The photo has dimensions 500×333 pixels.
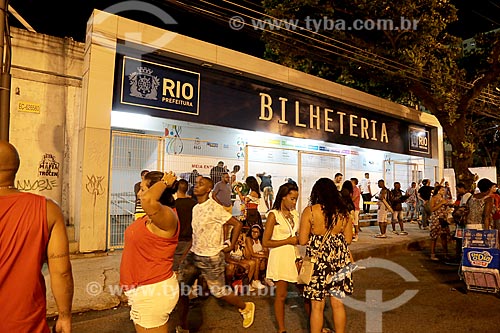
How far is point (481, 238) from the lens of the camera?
5.91m

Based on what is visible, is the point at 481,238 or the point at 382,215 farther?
the point at 382,215

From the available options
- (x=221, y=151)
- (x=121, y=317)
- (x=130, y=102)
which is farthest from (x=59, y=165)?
(x=121, y=317)

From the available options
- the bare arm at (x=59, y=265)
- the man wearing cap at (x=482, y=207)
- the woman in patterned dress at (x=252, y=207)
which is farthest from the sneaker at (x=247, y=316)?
the man wearing cap at (x=482, y=207)

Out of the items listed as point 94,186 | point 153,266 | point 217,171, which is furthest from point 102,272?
point 217,171

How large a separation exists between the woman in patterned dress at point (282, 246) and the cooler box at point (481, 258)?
11.8 ft

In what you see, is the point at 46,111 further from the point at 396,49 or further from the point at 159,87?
the point at 396,49

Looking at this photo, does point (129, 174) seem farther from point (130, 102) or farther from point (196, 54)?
point (196, 54)

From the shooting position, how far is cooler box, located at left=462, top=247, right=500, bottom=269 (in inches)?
223

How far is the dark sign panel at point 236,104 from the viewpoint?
317 inches

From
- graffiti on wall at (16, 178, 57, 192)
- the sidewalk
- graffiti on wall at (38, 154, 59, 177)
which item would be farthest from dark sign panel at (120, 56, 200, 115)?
the sidewalk

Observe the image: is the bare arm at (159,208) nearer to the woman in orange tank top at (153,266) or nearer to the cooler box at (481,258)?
the woman in orange tank top at (153,266)

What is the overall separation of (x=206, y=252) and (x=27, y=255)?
2.17 meters

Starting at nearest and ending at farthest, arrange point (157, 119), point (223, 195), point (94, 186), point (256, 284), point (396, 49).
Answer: point (256, 284) < point (94, 186) < point (223, 195) < point (157, 119) < point (396, 49)

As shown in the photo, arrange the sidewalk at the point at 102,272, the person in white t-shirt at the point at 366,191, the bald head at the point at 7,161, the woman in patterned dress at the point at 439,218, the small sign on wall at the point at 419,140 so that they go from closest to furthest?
the bald head at the point at 7,161
the sidewalk at the point at 102,272
the woman in patterned dress at the point at 439,218
the person in white t-shirt at the point at 366,191
the small sign on wall at the point at 419,140
